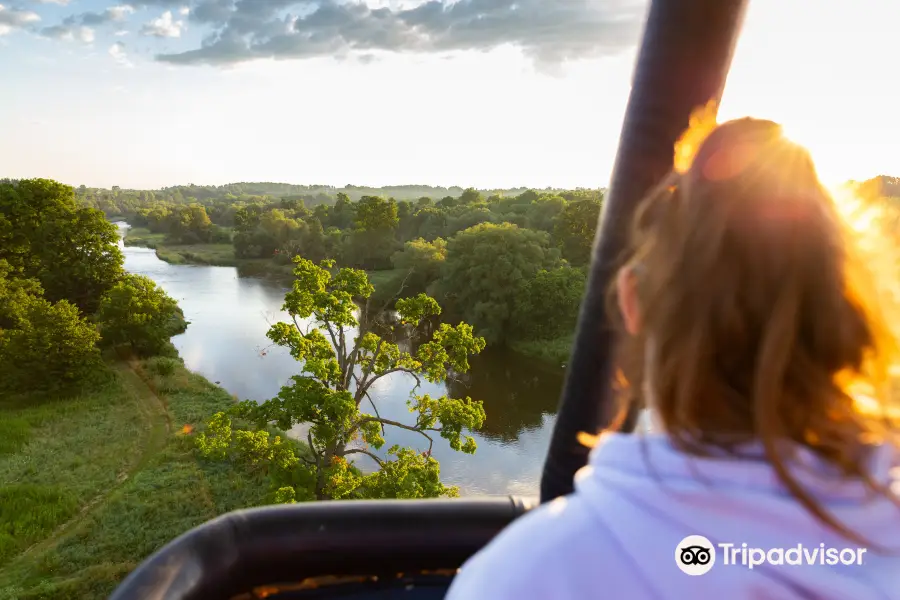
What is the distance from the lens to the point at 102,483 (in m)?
10.5

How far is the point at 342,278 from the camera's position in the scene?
7262mm

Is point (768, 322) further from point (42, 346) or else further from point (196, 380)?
point (42, 346)

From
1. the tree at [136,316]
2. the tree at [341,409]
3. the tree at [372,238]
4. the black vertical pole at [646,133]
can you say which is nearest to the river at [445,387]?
the tree at [136,316]

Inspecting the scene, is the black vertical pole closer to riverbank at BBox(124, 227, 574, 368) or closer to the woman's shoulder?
the woman's shoulder

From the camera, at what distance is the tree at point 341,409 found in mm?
6508

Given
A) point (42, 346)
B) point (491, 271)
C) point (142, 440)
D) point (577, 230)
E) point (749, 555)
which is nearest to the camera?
point (749, 555)

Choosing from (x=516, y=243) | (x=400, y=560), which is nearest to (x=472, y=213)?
(x=516, y=243)

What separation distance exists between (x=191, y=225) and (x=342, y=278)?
3860cm

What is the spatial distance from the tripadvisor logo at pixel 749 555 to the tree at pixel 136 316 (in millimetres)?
17917

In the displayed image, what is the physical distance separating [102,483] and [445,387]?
25.0ft

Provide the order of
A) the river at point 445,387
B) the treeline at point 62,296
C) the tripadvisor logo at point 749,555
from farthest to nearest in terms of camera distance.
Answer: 1. the treeline at point 62,296
2. the river at point 445,387
3. the tripadvisor logo at point 749,555

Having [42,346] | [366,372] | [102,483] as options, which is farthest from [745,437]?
[42,346]

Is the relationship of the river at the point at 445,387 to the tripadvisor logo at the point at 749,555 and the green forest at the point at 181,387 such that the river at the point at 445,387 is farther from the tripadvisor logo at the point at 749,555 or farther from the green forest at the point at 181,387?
the tripadvisor logo at the point at 749,555

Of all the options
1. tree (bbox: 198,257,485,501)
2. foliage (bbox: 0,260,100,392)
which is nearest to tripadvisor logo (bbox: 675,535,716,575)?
tree (bbox: 198,257,485,501)
